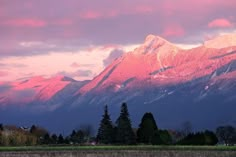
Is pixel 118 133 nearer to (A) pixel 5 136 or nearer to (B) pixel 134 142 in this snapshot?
(B) pixel 134 142

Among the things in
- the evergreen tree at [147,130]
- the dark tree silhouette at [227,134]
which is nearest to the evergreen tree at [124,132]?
the evergreen tree at [147,130]

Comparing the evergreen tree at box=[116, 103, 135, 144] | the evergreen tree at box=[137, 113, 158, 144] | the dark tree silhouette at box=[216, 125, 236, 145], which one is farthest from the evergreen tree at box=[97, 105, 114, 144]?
the dark tree silhouette at box=[216, 125, 236, 145]

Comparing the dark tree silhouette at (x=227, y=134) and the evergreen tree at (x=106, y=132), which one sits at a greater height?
the dark tree silhouette at (x=227, y=134)

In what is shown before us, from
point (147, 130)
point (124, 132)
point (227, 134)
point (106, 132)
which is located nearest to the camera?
point (147, 130)

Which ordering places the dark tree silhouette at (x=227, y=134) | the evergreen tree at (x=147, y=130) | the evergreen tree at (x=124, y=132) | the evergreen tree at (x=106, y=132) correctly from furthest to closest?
the dark tree silhouette at (x=227, y=134)
the evergreen tree at (x=106, y=132)
the evergreen tree at (x=124, y=132)
the evergreen tree at (x=147, y=130)

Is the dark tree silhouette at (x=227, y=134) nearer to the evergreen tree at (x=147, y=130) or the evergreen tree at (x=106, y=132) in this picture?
the evergreen tree at (x=106, y=132)

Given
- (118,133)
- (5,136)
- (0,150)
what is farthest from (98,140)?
(0,150)

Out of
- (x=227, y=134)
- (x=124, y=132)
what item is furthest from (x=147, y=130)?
(x=227, y=134)

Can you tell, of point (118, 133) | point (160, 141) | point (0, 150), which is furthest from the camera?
point (118, 133)

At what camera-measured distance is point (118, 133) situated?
11331 cm

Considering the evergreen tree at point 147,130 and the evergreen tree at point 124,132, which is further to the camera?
the evergreen tree at point 124,132

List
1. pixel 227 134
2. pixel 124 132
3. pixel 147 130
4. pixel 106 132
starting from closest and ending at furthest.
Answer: pixel 147 130 → pixel 124 132 → pixel 106 132 → pixel 227 134

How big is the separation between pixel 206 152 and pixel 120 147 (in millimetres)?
12703

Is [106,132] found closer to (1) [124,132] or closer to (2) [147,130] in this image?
Answer: (1) [124,132]
